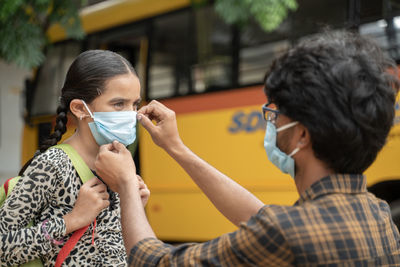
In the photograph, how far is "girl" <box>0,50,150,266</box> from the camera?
186 centimetres

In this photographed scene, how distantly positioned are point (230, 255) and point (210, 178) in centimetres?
68

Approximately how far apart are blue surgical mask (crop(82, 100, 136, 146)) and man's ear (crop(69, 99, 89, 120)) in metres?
0.02

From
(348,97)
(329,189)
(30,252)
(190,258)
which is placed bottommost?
(30,252)

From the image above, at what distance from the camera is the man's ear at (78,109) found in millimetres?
2146

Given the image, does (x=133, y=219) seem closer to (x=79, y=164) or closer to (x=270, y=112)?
(x=79, y=164)

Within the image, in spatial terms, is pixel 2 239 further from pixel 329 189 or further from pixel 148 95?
pixel 148 95

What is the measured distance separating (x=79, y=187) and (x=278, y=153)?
2.53 ft

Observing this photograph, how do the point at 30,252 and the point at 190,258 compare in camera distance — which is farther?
the point at 30,252

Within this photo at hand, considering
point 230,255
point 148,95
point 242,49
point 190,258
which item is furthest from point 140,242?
point 148,95

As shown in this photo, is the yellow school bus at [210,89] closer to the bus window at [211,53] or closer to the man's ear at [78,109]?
the bus window at [211,53]

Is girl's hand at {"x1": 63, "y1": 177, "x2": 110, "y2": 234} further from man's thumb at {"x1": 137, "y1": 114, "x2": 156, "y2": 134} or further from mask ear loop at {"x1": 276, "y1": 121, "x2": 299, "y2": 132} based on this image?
mask ear loop at {"x1": 276, "y1": 121, "x2": 299, "y2": 132}

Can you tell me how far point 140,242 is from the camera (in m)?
1.59

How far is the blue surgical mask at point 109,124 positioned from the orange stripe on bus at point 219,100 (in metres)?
Result: 3.28

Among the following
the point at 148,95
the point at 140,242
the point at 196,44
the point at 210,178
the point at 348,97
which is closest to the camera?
the point at 348,97
